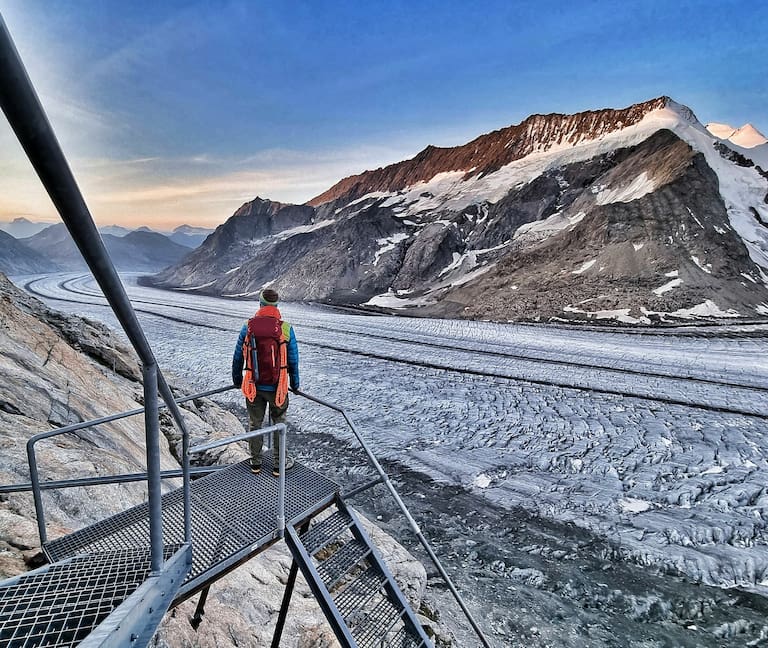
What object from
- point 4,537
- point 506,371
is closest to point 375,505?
point 4,537

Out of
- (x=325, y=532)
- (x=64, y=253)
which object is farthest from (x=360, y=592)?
(x=64, y=253)

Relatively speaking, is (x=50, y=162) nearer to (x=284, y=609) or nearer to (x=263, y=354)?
(x=263, y=354)

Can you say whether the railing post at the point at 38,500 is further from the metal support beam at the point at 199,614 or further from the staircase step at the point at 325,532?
the staircase step at the point at 325,532

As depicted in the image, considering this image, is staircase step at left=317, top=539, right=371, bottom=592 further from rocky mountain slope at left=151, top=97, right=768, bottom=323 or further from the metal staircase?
rocky mountain slope at left=151, top=97, right=768, bottom=323

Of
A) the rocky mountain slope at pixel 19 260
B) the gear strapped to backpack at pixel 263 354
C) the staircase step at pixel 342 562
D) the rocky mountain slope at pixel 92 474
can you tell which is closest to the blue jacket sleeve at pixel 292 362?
the gear strapped to backpack at pixel 263 354

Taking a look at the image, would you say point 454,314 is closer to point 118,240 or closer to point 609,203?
point 609,203

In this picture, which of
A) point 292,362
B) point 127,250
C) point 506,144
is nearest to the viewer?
point 292,362
